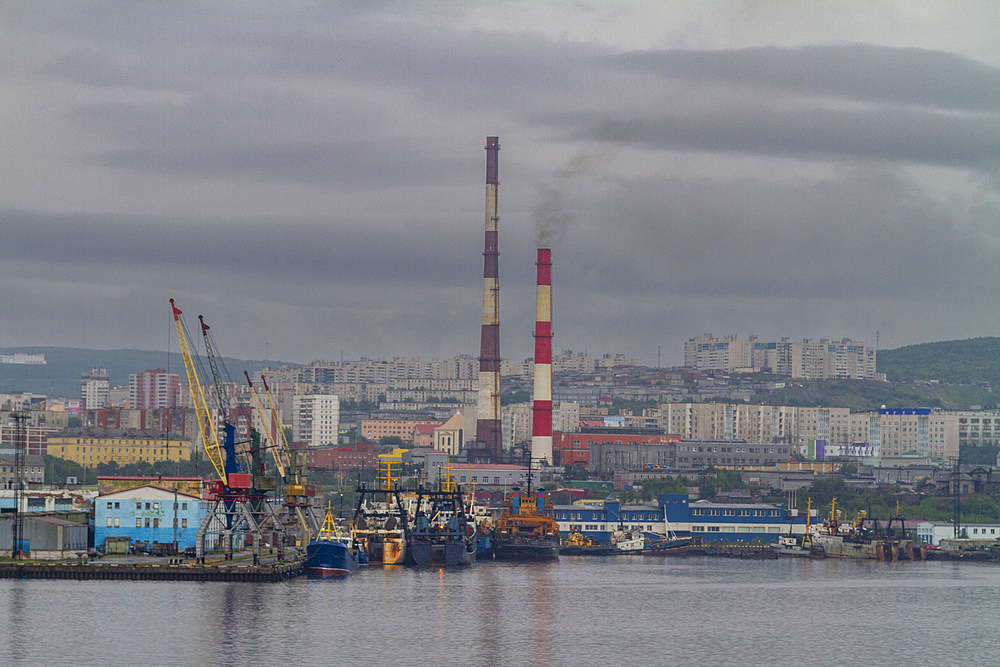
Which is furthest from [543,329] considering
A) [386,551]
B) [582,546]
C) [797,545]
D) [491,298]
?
[386,551]

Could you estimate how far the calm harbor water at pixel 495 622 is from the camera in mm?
43125

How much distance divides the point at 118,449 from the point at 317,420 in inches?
1888

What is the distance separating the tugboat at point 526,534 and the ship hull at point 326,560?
57.6 ft

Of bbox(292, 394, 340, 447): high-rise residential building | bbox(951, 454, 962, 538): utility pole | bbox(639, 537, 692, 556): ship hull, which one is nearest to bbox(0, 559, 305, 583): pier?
bbox(639, 537, 692, 556): ship hull

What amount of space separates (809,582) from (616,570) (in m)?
10.1

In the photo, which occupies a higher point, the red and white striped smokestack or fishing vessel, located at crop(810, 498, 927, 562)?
the red and white striped smokestack

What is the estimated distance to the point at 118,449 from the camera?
135000 mm

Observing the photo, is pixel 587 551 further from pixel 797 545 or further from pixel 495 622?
pixel 495 622

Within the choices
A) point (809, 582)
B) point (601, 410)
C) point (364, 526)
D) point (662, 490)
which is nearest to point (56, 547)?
point (364, 526)

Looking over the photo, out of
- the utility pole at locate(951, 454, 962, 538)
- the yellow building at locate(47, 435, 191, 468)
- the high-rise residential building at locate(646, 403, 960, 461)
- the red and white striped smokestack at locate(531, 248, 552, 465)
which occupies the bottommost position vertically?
the utility pole at locate(951, 454, 962, 538)

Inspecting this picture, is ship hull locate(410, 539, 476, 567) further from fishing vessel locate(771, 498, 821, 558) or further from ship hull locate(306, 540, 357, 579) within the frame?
fishing vessel locate(771, 498, 821, 558)

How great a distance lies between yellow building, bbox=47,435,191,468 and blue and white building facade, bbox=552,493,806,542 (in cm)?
4487

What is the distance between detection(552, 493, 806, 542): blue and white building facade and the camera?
9662cm

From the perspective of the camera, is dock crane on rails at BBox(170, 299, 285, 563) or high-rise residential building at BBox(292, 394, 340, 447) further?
high-rise residential building at BBox(292, 394, 340, 447)
